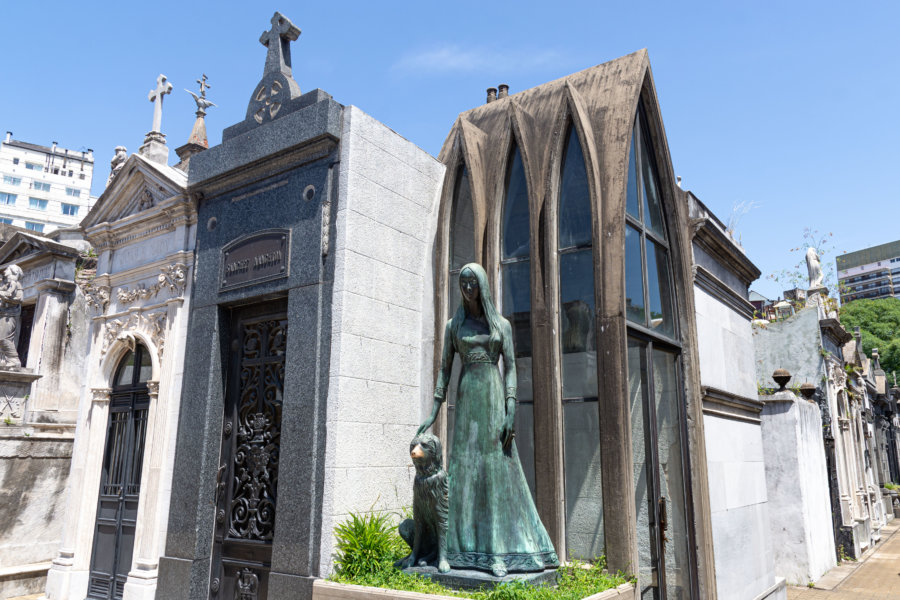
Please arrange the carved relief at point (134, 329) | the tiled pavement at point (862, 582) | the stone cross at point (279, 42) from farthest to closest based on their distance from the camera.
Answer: the tiled pavement at point (862, 582), the carved relief at point (134, 329), the stone cross at point (279, 42)

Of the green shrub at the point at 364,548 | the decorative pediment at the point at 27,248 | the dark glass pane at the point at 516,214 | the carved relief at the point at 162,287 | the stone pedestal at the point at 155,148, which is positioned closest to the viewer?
the green shrub at the point at 364,548

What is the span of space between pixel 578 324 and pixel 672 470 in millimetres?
2740

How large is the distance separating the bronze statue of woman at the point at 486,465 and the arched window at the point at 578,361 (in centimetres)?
104

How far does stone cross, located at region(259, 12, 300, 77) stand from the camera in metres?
8.74

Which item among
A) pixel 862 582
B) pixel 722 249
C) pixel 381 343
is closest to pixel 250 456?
pixel 381 343

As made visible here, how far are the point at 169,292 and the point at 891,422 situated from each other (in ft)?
127

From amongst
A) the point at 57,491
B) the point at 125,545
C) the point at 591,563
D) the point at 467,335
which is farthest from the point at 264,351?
the point at 57,491

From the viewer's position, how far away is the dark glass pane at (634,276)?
781 centimetres

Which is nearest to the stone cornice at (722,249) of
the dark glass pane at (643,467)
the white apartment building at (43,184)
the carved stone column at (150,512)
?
the dark glass pane at (643,467)

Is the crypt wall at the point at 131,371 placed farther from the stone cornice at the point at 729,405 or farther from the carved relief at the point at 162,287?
the stone cornice at the point at 729,405

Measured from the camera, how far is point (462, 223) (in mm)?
8562

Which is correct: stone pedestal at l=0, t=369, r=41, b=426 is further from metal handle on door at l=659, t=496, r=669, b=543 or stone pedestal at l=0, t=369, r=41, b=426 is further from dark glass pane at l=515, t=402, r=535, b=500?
metal handle on door at l=659, t=496, r=669, b=543

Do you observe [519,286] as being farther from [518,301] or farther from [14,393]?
[14,393]

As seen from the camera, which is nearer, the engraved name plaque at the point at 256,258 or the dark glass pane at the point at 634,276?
the dark glass pane at the point at 634,276
